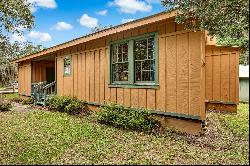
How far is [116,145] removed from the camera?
6.83 meters

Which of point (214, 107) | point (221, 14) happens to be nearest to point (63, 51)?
point (214, 107)

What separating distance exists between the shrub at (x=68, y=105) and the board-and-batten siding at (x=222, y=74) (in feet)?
18.4

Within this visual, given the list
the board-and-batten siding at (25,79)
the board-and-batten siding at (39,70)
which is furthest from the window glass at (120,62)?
the board-and-batten siding at (25,79)

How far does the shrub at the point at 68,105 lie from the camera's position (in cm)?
1255

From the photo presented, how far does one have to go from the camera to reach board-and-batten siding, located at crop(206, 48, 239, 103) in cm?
1183

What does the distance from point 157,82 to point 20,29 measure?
14262 mm

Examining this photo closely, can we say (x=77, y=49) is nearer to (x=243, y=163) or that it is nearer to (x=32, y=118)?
(x=32, y=118)

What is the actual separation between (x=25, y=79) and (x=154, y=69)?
14492 mm

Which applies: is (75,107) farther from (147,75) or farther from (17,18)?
(17,18)

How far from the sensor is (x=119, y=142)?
712 centimetres

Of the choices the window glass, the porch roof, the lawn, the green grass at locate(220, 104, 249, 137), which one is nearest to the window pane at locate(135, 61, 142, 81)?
the window glass

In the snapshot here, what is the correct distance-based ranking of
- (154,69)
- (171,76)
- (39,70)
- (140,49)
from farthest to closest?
(39,70) → (140,49) → (154,69) → (171,76)

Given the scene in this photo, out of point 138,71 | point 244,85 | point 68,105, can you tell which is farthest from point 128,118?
point 244,85

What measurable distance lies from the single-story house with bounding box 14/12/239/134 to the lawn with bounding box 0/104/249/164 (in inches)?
39.0
